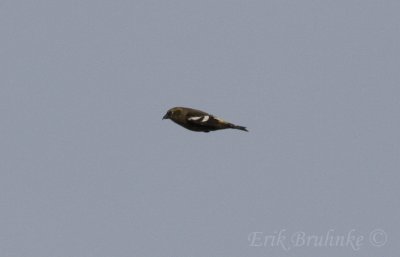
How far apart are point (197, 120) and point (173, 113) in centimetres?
129

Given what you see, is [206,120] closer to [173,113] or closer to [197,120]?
[197,120]

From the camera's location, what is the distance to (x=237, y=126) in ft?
125

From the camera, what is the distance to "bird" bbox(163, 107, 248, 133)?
38406 mm

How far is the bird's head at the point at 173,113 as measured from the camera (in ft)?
129

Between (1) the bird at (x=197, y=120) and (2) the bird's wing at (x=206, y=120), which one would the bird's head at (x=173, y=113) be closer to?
(1) the bird at (x=197, y=120)

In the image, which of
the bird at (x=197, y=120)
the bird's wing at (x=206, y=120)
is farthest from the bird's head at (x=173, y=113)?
the bird's wing at (x=206, y=120)

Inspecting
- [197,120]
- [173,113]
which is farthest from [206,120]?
[173,113]

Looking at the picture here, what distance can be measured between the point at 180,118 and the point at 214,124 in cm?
159

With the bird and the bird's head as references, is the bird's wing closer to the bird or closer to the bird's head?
the bird

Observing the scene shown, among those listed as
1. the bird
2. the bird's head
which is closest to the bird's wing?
the bird

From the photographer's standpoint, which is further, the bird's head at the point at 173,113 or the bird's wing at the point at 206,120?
the bird's head at the point at 173,113

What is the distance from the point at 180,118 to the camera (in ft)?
129

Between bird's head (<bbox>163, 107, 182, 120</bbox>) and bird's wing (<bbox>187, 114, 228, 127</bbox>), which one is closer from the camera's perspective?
bird's wing (<bbox>187, 114, 228, 127</bbox>)

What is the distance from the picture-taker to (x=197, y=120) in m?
38.8
